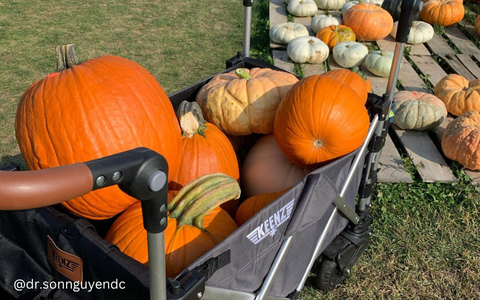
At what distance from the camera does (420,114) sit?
3234 millimetres

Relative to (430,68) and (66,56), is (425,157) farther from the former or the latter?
(66,56)

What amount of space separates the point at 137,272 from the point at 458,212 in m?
2.18

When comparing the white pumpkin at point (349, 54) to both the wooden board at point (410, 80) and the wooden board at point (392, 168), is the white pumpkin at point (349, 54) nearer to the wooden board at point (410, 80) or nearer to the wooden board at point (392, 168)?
the wooden board at point (410, 80)

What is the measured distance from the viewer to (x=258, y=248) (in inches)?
57.1

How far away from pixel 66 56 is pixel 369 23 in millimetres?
3608

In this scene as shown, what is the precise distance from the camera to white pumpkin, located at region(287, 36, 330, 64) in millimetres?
4172

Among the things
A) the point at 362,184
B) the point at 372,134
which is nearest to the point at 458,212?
the point at 362,184

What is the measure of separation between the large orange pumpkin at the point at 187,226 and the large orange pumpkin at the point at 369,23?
348 centimetres

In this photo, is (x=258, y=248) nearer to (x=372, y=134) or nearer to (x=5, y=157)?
(x=372, y=134)

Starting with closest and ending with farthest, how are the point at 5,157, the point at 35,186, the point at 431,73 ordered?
the point at 35,186
the point at 5,157
the point at 431,73

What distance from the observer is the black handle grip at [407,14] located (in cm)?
177

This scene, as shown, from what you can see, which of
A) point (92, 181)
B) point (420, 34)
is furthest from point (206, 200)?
point (420, 34)

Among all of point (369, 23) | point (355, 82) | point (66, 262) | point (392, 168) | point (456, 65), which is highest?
point (355, 82)

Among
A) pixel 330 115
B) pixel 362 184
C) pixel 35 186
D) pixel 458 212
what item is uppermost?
pixel 35 186
